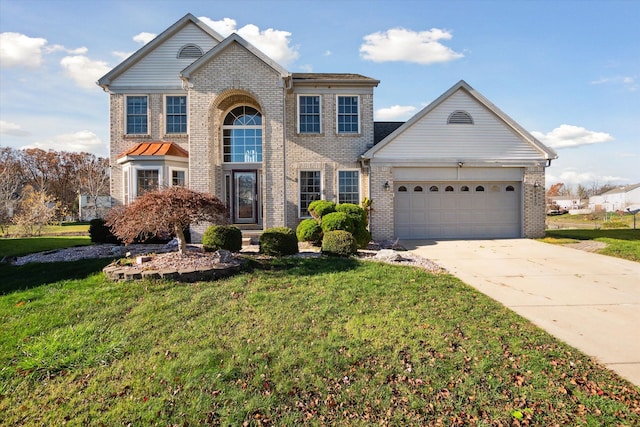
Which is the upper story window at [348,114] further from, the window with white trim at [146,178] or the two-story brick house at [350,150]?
the window with white trim at [146,178]

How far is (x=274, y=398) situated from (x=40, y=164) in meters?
61.6

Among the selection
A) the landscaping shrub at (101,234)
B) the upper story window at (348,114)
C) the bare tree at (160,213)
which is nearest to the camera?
the bare tree at (160,213)

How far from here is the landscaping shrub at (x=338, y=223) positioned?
35.8 feet

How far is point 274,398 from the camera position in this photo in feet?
11.3

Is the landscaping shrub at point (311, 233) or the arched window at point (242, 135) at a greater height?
the arched window at point (242, 135)

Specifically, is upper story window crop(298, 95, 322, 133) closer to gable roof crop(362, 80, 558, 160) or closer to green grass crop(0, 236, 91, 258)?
gable roof crop(362, 80, 558, 160)

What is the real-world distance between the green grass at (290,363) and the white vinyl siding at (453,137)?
30.6 ft

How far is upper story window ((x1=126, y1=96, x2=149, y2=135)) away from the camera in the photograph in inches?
583

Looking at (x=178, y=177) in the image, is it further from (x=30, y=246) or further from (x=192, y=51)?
(x=192, y=51)

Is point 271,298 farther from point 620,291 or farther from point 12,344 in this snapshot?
point 620,291

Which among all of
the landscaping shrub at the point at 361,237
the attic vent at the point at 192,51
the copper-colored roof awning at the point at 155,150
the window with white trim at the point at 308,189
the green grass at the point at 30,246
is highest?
the attic vent at the point at 192,51

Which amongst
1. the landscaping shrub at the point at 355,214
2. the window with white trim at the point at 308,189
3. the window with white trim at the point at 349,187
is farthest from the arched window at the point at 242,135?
the landscaping shrub at the point at 355,214

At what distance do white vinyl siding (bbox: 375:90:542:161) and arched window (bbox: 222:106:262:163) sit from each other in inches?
204

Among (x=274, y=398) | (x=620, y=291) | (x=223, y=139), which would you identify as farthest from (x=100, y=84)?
(x=620, y=291)
